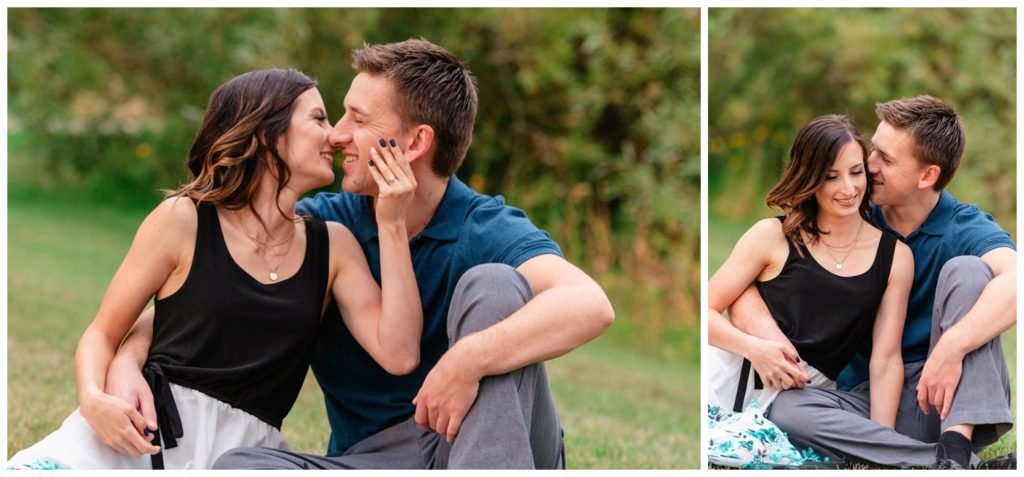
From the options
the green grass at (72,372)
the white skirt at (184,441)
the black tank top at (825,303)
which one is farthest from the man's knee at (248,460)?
the black tank top at (825,303)

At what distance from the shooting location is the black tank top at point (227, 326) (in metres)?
3.38

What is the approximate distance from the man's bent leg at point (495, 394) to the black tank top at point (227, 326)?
0.51 m

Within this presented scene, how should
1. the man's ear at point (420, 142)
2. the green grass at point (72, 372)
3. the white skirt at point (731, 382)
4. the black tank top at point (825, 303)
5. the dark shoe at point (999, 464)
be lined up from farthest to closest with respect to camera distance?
the green grass at point (72, 372) → the white skirt at point (731, 382) → the black tank top at point (825, 303) → the dark shoe at point (999, 464) → the man's ear at point (420, 142)

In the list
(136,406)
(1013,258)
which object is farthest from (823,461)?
(136,406)

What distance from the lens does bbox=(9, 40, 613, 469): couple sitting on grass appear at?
10.6ft

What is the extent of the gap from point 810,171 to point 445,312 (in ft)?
4.34

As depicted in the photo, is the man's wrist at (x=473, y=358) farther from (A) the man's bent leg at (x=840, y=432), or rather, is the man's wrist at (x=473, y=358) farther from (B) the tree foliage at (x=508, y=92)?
(B) the tree foliage at (x=508, y=92)

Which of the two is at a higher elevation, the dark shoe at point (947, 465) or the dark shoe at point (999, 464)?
the dark shoe at point (947, 465)

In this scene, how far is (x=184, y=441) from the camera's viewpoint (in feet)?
11.1

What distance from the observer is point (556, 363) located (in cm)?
816

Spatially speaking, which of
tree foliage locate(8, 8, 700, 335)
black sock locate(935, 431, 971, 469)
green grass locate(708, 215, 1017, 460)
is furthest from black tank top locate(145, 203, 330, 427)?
tree foliage locate(8, 8, 700, 335)

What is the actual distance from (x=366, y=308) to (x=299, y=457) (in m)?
0.48

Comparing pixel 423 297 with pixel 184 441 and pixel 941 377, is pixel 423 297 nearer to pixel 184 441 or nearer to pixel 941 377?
pixel 184 441

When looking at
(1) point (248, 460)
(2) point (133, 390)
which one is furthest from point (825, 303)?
(2) point (133, 390)
